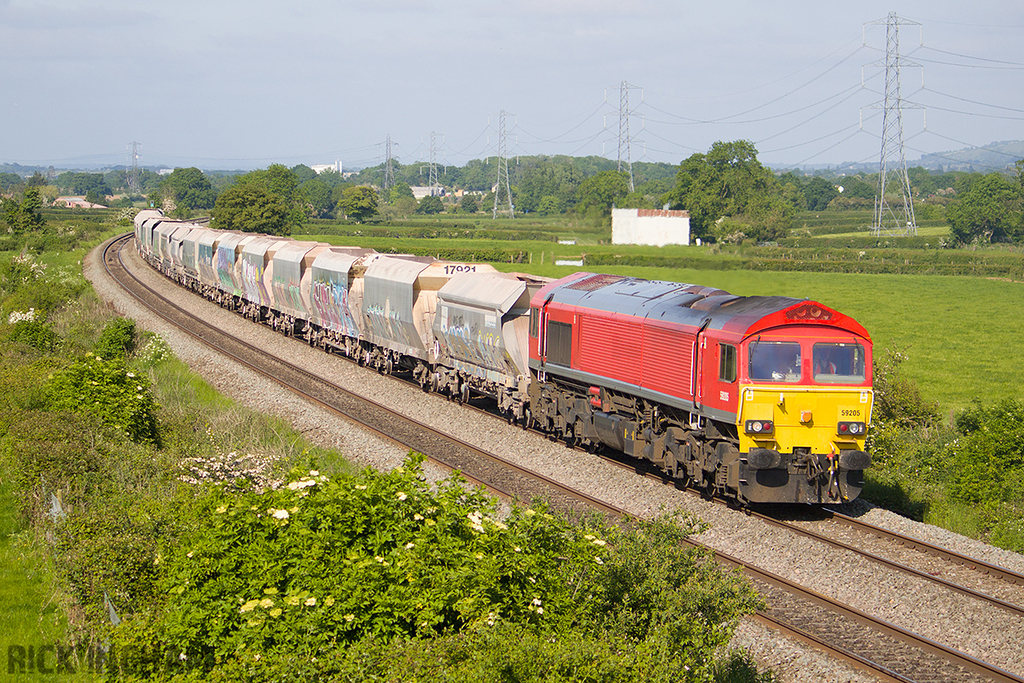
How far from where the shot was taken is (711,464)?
15797 millimetres

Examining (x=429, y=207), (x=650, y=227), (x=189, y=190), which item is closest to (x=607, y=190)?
Answer: (x=650, y=227)

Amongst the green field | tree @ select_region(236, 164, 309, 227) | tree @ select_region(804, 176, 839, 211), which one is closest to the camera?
the green field

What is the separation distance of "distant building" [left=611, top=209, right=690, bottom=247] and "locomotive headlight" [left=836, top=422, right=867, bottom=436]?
1355 inches

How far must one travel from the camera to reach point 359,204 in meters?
138

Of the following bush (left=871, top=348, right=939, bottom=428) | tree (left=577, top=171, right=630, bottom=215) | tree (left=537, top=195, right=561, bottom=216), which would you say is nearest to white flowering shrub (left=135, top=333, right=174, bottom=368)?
bush (left=871, top=348, right=939, bottom=428)

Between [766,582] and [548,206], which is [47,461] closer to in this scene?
[766,582]

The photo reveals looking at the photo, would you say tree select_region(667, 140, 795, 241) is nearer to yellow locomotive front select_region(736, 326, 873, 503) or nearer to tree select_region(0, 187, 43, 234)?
yellow locomotive front select_region(736, 326, 873, 503)

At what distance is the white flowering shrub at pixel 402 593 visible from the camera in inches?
265

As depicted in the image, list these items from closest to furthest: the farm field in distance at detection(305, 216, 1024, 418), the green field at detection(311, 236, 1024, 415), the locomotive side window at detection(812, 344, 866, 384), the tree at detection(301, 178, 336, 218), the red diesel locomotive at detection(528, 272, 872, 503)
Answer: the red diesel locomotive at detection(528, 272, 872, 503) → the locomotive side window at detection(812, 344, 866, 384) → the farm field in distance at detection(305, 216, 1024, 418) → the green field at detection(311, 236, 1024, 415) → the tree at detection(301, 178, 336, 218)

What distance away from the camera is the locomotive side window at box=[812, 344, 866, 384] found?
15.3 m

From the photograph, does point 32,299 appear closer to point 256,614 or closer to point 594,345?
point 594,345

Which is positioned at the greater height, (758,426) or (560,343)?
(560,343)

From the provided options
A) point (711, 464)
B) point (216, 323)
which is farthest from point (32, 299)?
point (711, 464)

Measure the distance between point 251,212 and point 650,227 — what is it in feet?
164
